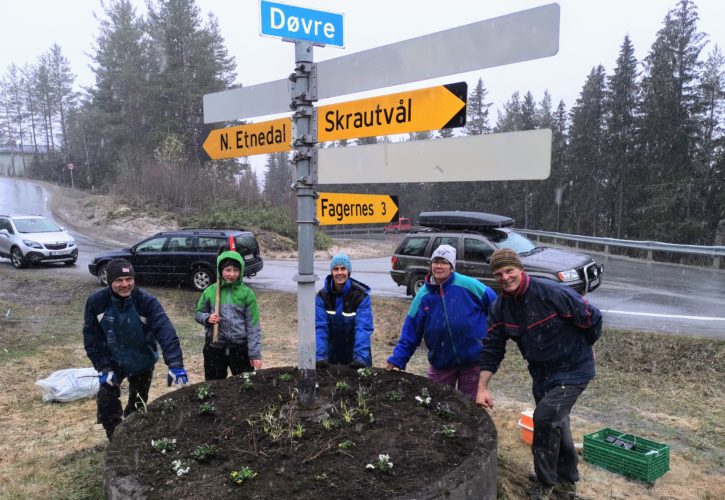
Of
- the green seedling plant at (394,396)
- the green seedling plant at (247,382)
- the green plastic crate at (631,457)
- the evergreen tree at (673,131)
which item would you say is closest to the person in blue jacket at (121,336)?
the green seedling plant at (247,382)

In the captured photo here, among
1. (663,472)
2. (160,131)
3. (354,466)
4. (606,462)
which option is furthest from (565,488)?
(160,131)

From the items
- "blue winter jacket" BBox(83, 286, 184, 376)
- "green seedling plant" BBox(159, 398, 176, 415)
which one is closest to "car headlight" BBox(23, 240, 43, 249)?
"blue winter jacket" BBox(83, 286, 184, 376)

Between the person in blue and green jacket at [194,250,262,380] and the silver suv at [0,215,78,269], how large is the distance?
14027 mm

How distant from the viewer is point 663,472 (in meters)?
4.09

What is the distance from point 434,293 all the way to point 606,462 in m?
2.16

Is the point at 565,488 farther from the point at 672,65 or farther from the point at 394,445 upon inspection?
the point at 672,65

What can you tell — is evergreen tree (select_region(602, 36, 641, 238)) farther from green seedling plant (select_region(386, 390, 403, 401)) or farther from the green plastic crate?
green seedling plant (select_region(386, 390, 403, 401))

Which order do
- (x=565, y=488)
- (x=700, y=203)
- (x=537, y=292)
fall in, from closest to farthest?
(x=537, y=292) < (x=565, y=488) < (x=700, y=203)

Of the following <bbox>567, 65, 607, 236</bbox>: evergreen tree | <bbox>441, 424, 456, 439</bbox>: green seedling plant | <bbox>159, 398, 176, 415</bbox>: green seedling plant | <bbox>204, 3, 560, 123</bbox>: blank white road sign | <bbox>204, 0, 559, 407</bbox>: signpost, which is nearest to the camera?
<bbox>204, 3, 560, 123</bbox>: blank white road sign

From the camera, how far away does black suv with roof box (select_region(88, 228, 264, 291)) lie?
41.1 feet

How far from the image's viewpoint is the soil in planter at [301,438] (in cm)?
251

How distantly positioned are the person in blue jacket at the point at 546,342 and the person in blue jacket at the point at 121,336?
256 cm

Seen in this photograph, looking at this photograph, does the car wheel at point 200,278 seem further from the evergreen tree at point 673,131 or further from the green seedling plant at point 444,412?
the evergreen tree at point 673,131

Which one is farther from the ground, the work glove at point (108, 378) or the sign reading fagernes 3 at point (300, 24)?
the sign reading fagernes 3 at point (300, 24)
